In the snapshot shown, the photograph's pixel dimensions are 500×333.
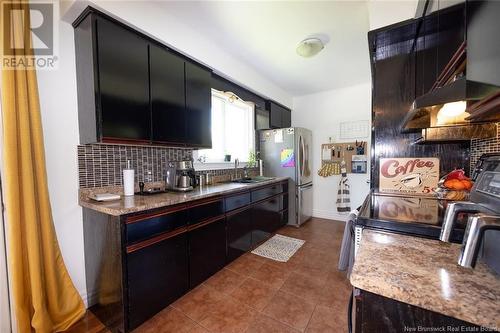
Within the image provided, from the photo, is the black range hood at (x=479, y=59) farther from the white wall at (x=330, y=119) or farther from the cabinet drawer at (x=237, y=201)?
the white wall at (x=330, y=119)

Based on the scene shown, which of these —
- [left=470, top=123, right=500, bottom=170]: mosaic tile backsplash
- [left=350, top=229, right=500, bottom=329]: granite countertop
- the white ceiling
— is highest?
the white ceiling

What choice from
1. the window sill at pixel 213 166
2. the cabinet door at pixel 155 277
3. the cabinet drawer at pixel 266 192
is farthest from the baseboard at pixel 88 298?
the cabinet drawer at pixel 266 192

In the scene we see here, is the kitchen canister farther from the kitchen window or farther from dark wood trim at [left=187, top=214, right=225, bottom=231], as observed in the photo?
the kitchen window

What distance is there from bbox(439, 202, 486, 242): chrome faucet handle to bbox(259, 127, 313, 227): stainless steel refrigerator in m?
2.85

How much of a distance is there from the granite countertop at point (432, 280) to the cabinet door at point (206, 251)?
1.43 meters

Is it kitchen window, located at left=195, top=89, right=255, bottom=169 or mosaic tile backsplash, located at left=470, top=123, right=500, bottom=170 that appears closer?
mosaic tile backsplash, located at left=470, top=123, right=500, bottom=170

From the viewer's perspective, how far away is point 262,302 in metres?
1.66

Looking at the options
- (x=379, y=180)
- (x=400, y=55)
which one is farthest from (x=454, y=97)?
(x=400, y=55)

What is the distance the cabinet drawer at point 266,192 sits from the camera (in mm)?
2613

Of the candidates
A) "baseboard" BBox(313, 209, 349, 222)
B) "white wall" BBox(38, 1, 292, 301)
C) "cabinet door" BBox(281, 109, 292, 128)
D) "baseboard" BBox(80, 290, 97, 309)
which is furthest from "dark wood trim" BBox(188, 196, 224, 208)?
"baseboard" BBox(313, 209, 349, 222)

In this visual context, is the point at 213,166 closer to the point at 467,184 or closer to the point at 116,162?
the point at 116,162

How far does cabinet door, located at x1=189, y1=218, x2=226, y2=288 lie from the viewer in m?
1.75

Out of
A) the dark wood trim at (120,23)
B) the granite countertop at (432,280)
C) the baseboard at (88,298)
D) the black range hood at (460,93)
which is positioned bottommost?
the baseboard at (88,298)

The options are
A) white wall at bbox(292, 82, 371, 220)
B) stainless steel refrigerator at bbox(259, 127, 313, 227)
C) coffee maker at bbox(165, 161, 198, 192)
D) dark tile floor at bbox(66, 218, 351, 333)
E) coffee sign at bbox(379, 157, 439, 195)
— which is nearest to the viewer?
dark tile floor at bbox(66, 218, 351, 333)
